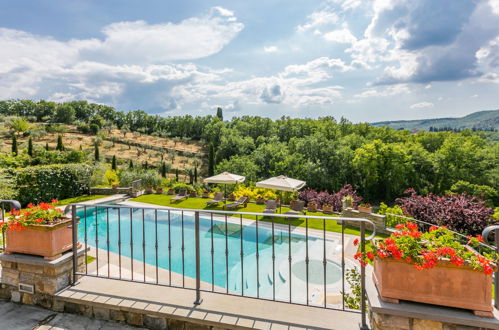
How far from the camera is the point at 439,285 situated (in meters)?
2.08

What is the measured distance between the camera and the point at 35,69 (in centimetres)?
1202

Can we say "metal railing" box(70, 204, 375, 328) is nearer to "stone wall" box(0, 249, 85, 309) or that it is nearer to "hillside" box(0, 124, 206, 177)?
"stone wall" box(0, 249, 85, 309)

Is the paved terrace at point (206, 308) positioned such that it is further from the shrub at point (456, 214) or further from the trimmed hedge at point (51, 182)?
the trimmed hedge at point (51, 182)

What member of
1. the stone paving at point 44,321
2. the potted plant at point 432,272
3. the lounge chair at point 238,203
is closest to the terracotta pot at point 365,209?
the lounge chair at point 238,203

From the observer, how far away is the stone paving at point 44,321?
276cm

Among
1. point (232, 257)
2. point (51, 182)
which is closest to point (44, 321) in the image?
point (232, 257)

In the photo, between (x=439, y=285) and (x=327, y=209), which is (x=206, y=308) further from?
(x=327, y=209)

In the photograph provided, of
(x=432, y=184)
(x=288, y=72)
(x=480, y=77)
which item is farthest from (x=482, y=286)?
(x=432, y=184)

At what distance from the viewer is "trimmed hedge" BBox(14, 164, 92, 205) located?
627 inches

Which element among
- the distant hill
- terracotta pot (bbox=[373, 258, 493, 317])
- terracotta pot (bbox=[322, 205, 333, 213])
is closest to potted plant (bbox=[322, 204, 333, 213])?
terracotta pot (bbox=[322, 205, 333, 213])

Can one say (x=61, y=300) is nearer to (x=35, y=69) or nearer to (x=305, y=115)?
(x=35, y=69)

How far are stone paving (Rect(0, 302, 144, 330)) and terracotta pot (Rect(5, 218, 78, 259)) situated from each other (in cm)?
62

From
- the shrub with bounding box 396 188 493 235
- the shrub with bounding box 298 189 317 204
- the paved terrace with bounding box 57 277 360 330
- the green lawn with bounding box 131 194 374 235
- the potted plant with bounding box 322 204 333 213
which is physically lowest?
the green lawn with bounding box 131 194 374 235

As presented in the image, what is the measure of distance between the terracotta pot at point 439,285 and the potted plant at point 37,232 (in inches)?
135
